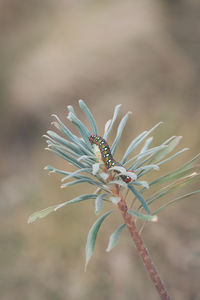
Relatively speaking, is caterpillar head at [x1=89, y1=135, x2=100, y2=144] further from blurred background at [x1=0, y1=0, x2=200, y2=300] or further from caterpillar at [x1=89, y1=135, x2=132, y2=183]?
blurred background at [x1=0, y1=0, x2=200, y2=300]

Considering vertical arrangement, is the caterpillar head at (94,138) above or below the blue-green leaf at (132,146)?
above

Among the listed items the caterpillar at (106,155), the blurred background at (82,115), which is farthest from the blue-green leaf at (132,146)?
the blurred background at (82,115)

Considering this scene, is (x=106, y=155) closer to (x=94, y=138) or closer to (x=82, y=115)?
(x=94, y=138)

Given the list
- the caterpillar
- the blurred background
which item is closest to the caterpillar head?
the caterpillar

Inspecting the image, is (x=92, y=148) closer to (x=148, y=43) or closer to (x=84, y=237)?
(x=84, y=237)

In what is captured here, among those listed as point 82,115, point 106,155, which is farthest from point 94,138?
point 82,115

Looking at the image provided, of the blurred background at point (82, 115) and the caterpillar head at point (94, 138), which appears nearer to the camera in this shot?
the caterpillar head at point (94, 138)

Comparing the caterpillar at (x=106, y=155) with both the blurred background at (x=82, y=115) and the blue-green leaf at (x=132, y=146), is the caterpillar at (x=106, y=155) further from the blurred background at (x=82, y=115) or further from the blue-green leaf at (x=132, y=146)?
the blurred background at (x=82, y=115)

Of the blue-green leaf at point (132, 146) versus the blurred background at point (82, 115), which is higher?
the blurred background at point (82, 115)
